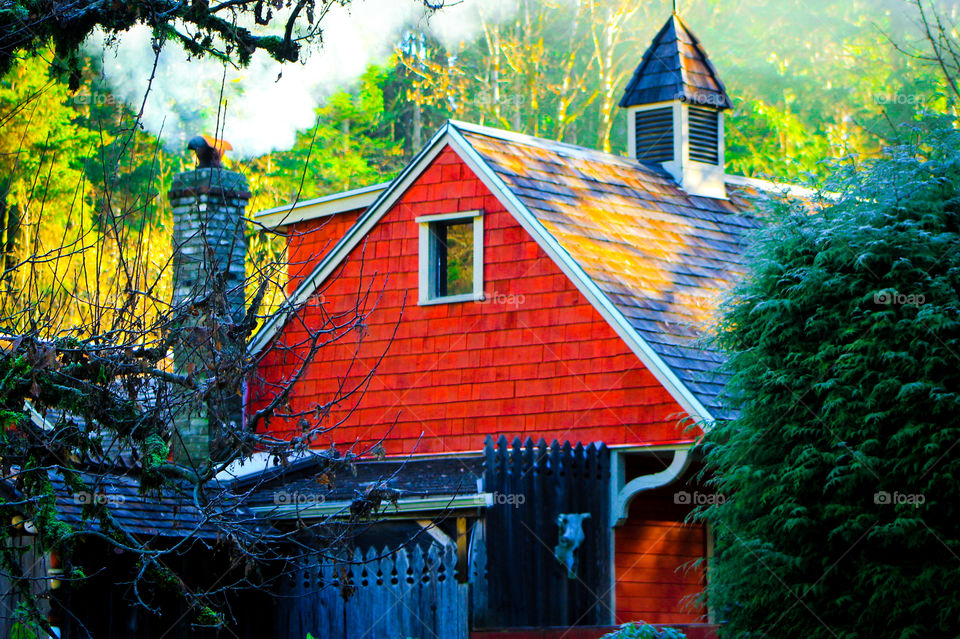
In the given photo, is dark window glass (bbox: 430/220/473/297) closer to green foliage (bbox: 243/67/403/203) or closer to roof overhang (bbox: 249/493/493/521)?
roof overhang (bbox: 249/493/493/521)

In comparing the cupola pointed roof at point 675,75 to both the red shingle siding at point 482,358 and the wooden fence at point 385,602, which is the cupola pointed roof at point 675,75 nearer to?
the red shingle siding at point 482,358

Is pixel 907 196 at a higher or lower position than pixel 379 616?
higher

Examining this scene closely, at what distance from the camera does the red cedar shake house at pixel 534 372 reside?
1302 cm

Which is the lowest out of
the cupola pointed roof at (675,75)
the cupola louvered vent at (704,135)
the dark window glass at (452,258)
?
the dark window glass at (452,258)

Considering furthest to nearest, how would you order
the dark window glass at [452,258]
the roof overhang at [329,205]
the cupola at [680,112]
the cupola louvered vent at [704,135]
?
the roof overhang at [329,205] < the cupola louvered vent at [704,135] < the cupola at [680,112] < the dark window glass at [452,258]

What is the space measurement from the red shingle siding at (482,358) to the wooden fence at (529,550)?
114cm

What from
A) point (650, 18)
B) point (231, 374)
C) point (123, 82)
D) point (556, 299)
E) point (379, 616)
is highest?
point (650, 18)

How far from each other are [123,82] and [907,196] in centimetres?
2951

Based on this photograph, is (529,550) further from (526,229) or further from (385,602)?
(526,229)

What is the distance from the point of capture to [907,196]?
10.1 m

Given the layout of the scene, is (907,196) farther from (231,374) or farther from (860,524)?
(231,374)

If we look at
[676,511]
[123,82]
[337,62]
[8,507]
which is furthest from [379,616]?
[337,62]

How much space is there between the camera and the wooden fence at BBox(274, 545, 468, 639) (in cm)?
1304

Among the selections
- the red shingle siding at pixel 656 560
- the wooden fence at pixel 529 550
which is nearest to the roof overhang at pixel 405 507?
the wooden fence at pixel 529 550
